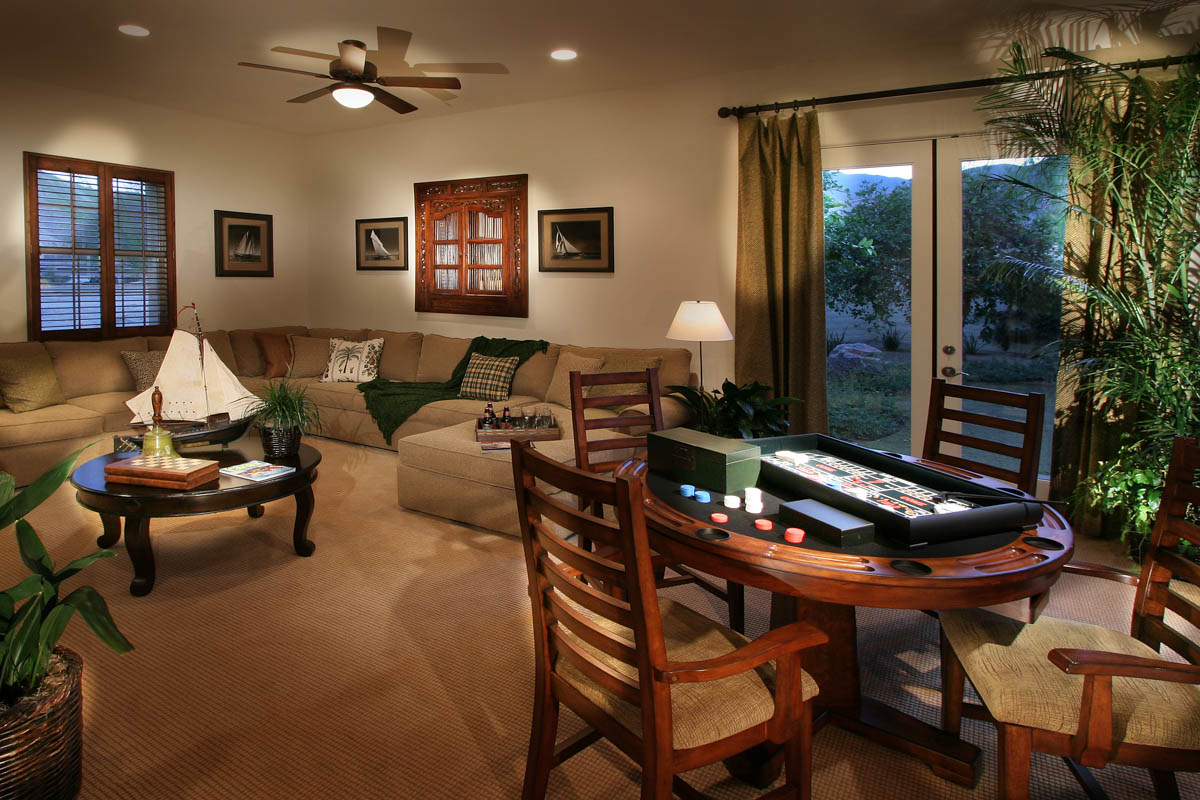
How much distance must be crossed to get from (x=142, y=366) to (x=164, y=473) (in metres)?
2.93

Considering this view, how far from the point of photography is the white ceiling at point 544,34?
145 inches

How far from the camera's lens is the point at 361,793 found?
75.7 inches

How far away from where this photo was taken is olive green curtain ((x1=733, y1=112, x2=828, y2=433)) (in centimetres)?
447

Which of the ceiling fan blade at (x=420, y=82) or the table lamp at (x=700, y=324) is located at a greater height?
the ceiling fan blade at (x=420, y=82)

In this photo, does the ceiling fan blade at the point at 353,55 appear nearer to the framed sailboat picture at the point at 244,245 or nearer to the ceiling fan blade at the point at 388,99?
the ceiling fan blade at the point at 388,99

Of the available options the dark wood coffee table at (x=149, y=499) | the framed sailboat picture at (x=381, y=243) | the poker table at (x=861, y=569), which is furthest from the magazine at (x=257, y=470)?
the framed sailboat picture at (x=381, y=243)

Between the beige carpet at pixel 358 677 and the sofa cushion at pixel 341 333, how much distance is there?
293 cm

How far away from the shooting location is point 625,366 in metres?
5.04

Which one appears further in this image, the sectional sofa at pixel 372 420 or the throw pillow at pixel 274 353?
the throw pillow at pixel 274 353

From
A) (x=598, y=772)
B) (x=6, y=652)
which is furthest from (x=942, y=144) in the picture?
(x=6, y=652)

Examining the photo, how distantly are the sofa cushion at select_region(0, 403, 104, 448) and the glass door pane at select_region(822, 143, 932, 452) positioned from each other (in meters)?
4.73

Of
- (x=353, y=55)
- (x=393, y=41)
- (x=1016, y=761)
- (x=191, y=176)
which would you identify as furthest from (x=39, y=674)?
(x=191, y=176)

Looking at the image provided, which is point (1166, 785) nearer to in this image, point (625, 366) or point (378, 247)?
point (625, 366)

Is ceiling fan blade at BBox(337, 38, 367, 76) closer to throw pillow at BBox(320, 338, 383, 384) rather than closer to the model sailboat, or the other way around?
the model sailboat
